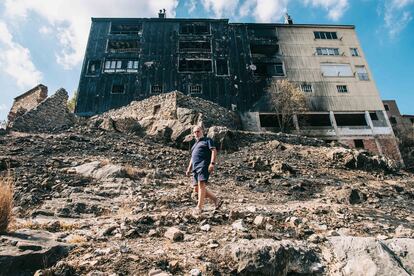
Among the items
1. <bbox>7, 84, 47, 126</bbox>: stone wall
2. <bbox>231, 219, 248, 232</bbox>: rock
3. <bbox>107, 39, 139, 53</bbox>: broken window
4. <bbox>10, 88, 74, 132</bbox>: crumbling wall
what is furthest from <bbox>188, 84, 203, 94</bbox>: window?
<bbox>231, 219, 248, 232</bbox>: rock

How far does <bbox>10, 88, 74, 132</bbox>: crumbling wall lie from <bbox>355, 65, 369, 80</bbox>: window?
33.8m

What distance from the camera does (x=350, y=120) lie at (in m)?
34.4

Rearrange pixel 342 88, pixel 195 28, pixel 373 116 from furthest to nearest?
1. pixel 195 28
2. pixel 342 88
3. pixel 373 116

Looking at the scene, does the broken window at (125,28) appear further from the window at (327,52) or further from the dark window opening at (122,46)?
the window at (327,52)

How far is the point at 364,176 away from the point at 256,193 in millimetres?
8010

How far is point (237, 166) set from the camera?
43.7ft

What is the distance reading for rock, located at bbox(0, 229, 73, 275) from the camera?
346cm

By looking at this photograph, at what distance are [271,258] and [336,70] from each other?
36.8 meters

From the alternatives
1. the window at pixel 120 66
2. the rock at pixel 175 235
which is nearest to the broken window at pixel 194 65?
the window at pixel 120 66

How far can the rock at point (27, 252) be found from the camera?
11.3 feet

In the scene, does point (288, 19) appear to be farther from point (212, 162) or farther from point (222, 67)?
point (212, 162)

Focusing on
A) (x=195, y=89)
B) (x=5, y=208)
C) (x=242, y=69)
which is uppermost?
(x=242, y=69)

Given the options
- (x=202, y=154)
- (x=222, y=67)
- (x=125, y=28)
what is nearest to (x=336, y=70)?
(x=222, y=67)

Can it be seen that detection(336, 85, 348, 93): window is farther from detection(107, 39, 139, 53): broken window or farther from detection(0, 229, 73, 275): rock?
detection(0, 229, 73, 275): rock
